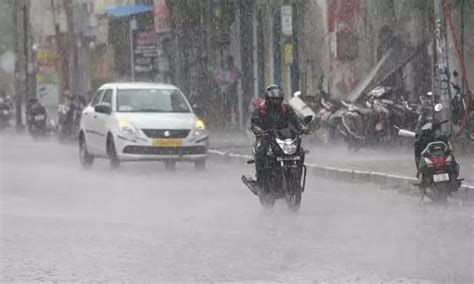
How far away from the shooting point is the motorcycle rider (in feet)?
47.4

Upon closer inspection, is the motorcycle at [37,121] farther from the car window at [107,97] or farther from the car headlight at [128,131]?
the car headlight at [128,131]

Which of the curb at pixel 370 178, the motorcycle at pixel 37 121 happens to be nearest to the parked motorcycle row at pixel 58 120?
the motorcycle at pixel 37 121

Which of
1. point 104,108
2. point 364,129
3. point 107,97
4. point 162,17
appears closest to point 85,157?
point 107,97

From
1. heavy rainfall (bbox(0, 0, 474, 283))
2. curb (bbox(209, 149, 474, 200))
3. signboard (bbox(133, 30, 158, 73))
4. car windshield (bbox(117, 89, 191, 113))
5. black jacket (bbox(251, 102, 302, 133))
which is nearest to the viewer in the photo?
heavy rainfall (bbox(0, 0, 474, 283))

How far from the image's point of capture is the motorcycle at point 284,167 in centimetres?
1422

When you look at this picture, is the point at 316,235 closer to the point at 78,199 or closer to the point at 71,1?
the point at 78,199

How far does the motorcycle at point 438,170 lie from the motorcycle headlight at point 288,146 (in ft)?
5.52

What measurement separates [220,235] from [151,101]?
11.1m

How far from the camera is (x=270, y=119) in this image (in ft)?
47.7

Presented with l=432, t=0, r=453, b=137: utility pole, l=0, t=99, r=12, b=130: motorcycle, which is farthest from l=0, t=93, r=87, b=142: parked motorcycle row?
l=432, t=0, r=453, b=137: utility pole

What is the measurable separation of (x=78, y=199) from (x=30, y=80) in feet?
105

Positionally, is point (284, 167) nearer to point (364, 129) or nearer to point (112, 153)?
point (112, 153)

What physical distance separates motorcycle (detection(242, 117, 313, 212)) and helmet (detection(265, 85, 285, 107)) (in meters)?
0.38

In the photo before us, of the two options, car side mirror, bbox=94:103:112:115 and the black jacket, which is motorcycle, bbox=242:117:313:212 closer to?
the black jacket
